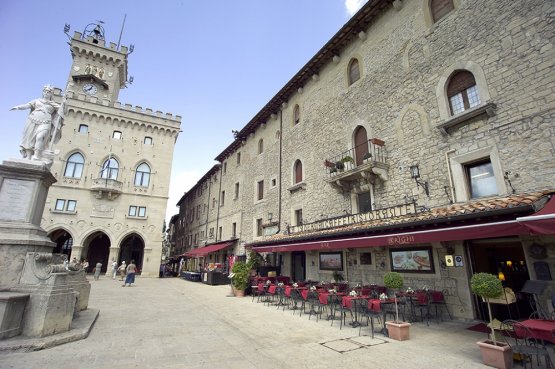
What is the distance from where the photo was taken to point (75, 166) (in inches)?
952

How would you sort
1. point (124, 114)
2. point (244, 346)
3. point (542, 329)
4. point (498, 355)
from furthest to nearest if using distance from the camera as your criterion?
point (124, 114) → point (244, 346) → point (498, 355) → point (542, 329)

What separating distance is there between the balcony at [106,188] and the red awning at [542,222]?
2757 centimetres

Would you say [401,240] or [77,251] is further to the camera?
[77,251]

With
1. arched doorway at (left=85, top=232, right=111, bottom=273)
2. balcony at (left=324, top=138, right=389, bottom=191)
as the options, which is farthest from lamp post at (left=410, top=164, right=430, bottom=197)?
arched doorway at (left=85, top=232, right=111, bottom=273)

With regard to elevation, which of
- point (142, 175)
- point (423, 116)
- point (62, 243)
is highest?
point (142, 175)

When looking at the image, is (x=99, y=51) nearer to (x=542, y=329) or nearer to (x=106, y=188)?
(x=106, y=188)

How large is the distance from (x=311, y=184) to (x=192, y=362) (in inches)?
440

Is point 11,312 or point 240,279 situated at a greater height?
point 11,312

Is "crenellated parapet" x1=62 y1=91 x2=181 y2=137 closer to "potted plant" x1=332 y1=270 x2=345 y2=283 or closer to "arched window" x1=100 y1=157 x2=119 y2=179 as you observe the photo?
"arched window" x1=100 y1=157 x2=119 y2=179

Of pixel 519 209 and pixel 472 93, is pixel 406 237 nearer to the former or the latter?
pixel 519 209

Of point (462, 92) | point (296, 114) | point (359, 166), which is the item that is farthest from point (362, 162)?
point (296, 114)

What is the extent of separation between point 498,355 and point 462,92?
757cm

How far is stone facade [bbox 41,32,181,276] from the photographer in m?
23.2

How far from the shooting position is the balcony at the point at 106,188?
78.1 ft
